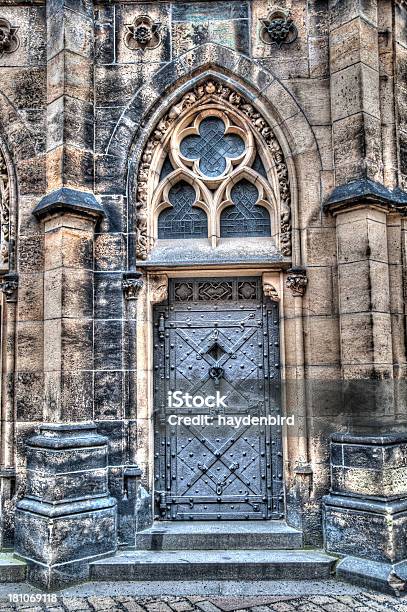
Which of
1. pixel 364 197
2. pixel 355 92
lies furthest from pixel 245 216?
Result: pixel 355 92

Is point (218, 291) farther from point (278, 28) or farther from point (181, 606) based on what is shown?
point (181, 606)

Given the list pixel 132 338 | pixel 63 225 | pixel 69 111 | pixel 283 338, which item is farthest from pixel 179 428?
pixel 69 111

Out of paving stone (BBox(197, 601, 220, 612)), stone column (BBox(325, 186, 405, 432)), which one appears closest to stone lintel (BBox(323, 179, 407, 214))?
stone column (BBox(325, 186, 405, 432))

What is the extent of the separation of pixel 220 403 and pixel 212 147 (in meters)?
2.87

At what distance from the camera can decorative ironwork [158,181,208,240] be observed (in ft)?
20.0

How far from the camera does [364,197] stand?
17.0 feet

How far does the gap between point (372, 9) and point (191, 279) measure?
3.39 meters

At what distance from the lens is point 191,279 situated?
19.9 feet

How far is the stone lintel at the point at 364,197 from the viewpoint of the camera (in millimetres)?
5215

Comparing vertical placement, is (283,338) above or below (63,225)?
below

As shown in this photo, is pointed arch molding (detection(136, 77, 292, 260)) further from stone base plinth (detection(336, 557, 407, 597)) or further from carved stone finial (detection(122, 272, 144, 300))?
stone base plinth (detection(336, 557, 407, 597))

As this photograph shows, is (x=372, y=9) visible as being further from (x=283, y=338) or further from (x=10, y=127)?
(x=10, y=127)

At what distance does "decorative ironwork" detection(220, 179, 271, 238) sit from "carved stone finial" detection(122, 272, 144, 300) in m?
1.10

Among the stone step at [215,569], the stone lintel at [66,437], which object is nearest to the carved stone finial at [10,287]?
the stone lintel at [66,437]
